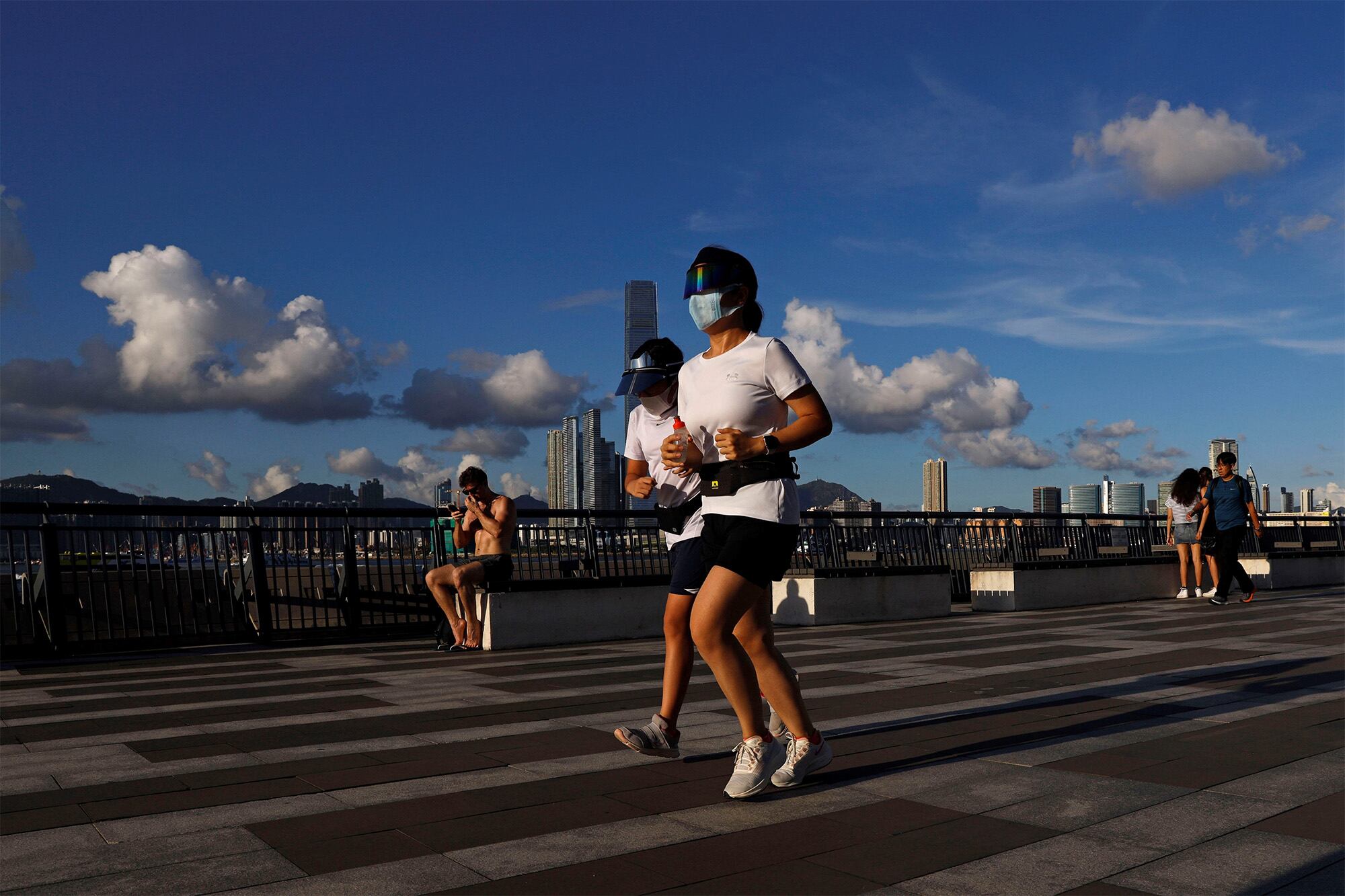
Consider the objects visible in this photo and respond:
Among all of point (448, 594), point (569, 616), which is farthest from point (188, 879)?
point (569, 616)

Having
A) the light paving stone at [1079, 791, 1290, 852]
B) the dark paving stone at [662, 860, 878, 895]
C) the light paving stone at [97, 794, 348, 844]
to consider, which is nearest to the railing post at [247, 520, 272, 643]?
the light paving stone at [97, 794, 348, 844]

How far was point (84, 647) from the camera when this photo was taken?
36.3ft

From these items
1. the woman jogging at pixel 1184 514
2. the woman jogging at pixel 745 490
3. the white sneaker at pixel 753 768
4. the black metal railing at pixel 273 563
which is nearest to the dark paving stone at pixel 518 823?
the white sneaker at pixel 753 768

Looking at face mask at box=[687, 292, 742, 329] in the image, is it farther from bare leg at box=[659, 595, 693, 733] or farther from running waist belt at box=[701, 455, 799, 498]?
bare leg at box=[659, 595, 693, 733]

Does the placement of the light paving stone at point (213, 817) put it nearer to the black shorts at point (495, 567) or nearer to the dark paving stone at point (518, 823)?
the dark paving stone at point (518, 823)

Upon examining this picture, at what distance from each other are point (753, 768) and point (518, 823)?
0.93m

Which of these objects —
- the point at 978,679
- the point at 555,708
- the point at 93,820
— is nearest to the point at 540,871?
the point at 93,820

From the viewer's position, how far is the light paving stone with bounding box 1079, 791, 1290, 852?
3.83 m

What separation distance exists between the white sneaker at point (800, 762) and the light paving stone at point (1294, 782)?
5.11 ft

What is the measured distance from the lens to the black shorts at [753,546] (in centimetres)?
441

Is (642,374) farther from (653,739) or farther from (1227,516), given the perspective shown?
(1227,516)

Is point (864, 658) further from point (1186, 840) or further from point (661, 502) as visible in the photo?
point (1186, 840)

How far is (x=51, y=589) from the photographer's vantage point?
1078cm

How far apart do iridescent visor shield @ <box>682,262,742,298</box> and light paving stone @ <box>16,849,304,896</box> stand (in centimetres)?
266
